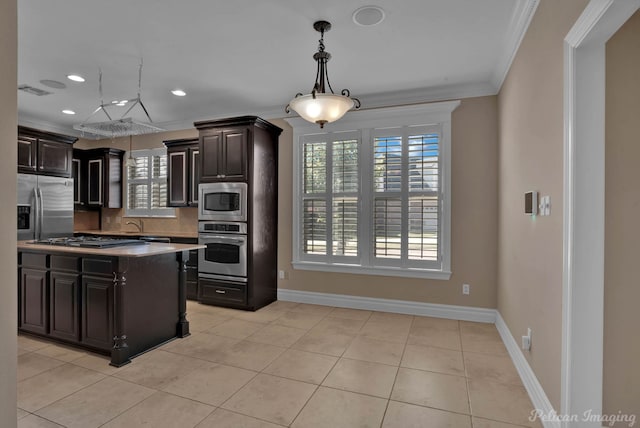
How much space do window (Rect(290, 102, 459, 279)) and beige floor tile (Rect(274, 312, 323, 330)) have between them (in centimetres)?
72

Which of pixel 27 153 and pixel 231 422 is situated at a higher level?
pixel 27 153

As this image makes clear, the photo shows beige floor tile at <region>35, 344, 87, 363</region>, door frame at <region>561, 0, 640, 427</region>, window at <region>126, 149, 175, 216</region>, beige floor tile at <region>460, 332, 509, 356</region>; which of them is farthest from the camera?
window at <region>126, 149, 175, 216</region>

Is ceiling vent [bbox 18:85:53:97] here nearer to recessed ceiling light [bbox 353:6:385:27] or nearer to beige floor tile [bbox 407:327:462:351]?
recessed ceiling light [bbox 353:6:385:27]

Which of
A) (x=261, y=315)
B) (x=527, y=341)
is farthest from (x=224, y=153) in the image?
(x=527, y=341)

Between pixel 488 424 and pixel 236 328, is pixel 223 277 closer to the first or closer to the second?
pixel 236 328

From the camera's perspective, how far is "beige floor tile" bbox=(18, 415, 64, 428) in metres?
2.03

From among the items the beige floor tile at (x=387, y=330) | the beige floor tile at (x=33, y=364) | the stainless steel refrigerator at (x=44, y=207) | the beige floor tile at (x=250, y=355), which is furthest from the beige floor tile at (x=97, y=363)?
the stainless steel refrigerator at (x=44, y=207)

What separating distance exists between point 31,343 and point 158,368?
5.03ft

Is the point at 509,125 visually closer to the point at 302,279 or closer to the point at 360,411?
the point at 360,411

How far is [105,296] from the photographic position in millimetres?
2898

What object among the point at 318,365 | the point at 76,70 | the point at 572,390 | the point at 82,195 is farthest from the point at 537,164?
the point at 82,195

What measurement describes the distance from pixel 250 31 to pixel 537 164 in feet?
7.90

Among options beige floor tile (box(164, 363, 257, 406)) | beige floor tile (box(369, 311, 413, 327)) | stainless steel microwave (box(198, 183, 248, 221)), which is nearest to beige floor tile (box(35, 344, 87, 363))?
beige floor tile (box(164, 363, 257, 406))

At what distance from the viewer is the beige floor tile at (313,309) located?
14.4 ft
